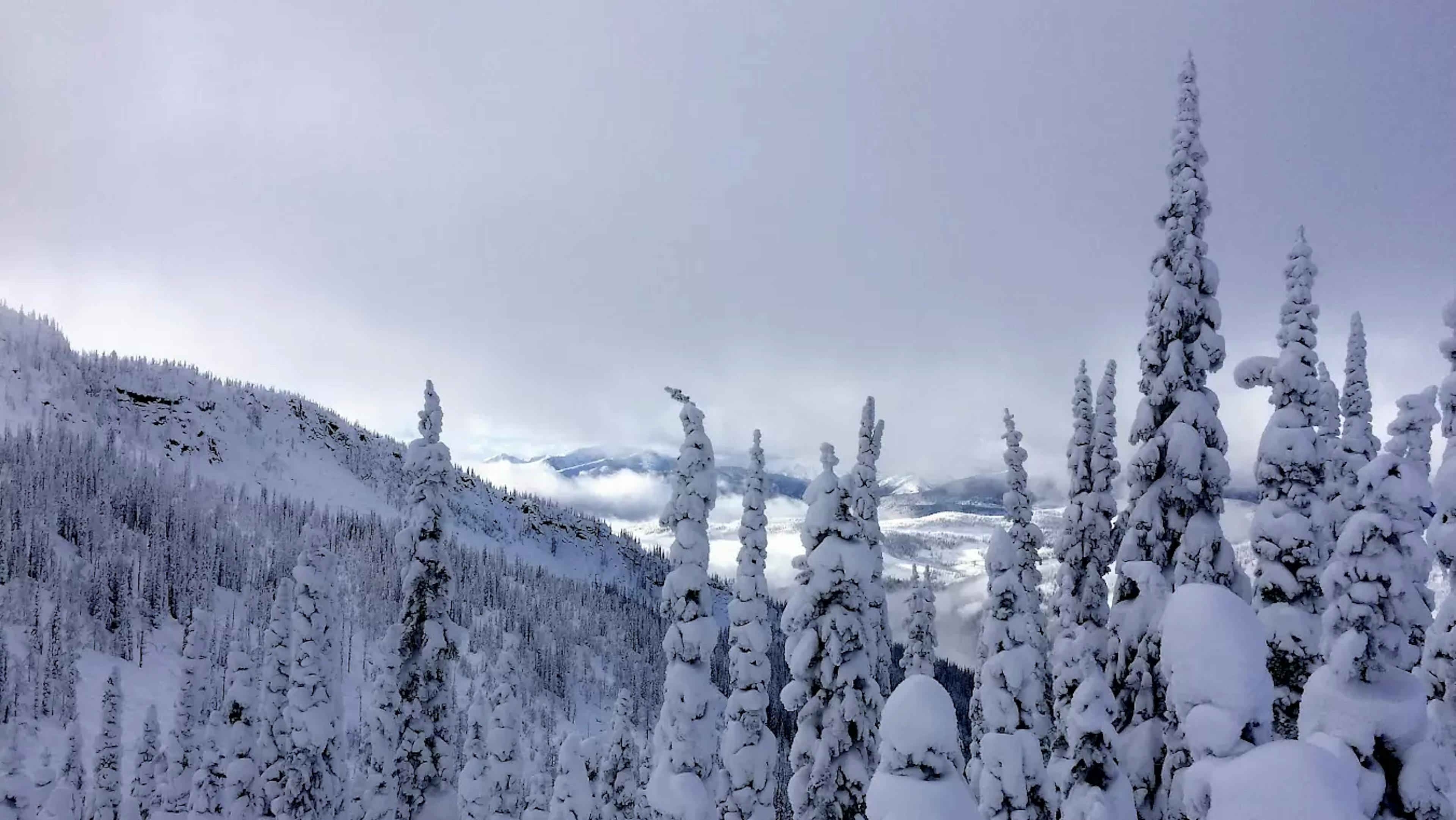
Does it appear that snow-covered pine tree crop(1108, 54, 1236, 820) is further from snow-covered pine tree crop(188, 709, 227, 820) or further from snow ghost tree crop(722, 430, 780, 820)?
snow-covered pine tree crop(188, 709, 227, 820)

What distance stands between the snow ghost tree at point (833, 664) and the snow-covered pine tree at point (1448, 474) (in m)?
11.6

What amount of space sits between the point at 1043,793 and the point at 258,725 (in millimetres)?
23212

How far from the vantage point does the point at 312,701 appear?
23.5 meters

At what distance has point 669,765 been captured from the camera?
772 inches

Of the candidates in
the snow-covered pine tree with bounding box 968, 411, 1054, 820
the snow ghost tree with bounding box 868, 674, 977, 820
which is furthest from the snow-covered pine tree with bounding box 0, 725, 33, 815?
the snow ghost tree with bounding box 868, 674, 977, 820

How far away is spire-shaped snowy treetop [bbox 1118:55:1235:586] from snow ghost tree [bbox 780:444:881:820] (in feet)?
18.8

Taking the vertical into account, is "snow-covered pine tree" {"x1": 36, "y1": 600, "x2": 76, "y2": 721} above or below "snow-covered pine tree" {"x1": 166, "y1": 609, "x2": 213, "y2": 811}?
below

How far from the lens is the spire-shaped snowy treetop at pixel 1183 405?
14.4 meters

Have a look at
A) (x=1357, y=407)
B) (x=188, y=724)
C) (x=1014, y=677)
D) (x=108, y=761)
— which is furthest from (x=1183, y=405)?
(x=108, y=761)

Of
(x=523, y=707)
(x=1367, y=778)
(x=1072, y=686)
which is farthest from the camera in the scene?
(x=523, y=707)


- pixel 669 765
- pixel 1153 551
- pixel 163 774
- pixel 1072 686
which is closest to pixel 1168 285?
pixel 1153 551

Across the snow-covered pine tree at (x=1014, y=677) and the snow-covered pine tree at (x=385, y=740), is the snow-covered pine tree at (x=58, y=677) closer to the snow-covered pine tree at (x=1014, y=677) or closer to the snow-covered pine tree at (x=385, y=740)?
the snow-covered pine tree at (x=385, y=740)

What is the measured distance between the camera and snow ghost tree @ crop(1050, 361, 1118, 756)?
19688 millimetres

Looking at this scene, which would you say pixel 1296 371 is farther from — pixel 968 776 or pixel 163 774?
pixel 163 774
